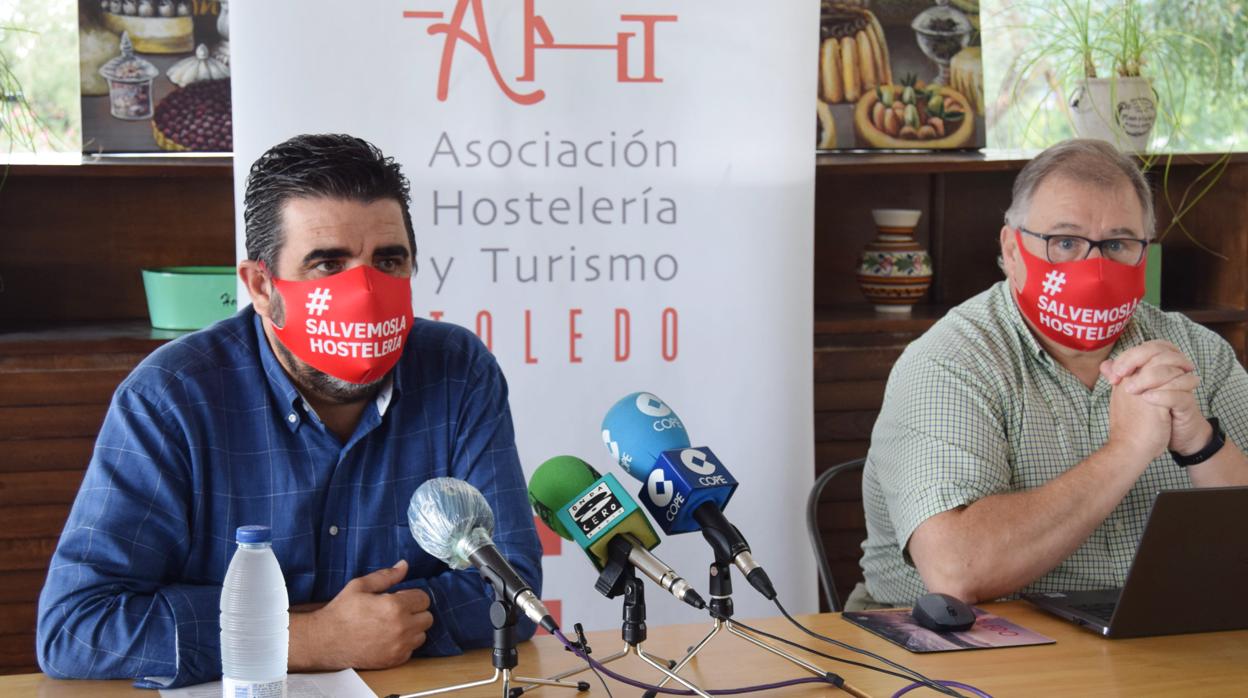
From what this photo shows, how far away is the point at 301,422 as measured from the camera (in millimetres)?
1961

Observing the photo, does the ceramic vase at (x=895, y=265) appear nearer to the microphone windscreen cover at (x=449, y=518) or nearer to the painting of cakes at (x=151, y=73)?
the painting of cakes at (x=151, y=73)

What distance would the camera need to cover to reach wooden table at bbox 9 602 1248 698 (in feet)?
5.48

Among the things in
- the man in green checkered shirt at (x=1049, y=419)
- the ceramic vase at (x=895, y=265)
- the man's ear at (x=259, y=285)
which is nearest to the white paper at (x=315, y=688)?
the man's ear at (x=259, y=285)

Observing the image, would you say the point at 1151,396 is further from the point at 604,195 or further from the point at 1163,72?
the point at 1163,72

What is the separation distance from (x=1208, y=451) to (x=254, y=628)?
5.29ft

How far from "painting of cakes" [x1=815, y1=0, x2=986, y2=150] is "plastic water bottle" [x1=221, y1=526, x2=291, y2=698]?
7.95 feet

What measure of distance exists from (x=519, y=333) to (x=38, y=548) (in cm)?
122

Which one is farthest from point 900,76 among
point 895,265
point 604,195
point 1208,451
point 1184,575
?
point 1184,575

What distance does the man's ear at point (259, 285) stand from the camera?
1.96 meters

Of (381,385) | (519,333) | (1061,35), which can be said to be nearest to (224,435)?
(381,385)

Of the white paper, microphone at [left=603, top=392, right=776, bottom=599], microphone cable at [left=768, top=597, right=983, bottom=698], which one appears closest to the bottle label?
the white paper

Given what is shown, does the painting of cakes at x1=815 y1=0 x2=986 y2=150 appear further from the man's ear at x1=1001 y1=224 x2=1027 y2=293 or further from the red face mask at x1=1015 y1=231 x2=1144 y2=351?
the red face mask at x1=1015 y1=231 x2=1144 y2=351

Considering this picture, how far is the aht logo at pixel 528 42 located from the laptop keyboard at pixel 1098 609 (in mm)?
1477

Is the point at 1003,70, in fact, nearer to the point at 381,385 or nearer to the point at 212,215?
the point at 212,215
